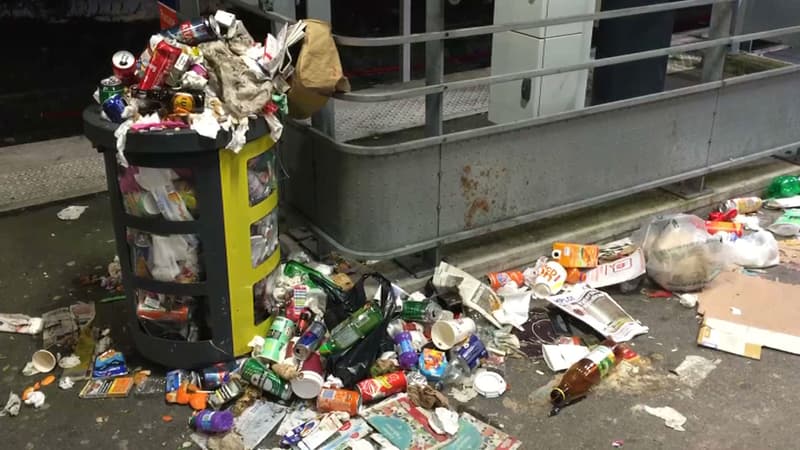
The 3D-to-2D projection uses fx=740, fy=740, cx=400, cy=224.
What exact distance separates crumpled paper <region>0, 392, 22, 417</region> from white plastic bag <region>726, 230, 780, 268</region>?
3.10 metres

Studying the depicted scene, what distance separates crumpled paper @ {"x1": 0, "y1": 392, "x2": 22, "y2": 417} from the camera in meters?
2.55

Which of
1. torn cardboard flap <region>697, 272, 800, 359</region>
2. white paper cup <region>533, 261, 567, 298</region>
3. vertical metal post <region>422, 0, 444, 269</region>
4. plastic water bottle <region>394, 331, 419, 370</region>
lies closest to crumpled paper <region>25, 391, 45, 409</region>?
plastic water bottle <region>394, 331, 419, 370</region>

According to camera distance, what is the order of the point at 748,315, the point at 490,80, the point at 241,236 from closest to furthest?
the point at 241,236 < the point at 490,80 < the point at 748,315

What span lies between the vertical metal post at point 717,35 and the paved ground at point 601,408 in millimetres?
1317

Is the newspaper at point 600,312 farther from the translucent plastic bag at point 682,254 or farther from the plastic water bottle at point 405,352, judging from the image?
the plastic water bottle at point 405,352

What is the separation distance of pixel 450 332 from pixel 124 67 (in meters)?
1.49

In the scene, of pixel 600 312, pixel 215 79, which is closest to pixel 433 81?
pixel 215 79

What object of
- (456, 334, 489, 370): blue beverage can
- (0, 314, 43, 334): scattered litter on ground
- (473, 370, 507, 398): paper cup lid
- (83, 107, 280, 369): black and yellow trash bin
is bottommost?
(473, 370, 507, 398): paper cup lid

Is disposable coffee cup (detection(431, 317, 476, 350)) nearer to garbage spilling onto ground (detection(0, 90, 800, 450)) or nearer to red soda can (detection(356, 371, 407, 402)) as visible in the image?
garbage spilling onto ground (detection(0, 90, 800, 450))

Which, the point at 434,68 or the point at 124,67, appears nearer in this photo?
the point at 124,67

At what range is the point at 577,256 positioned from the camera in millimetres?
3383

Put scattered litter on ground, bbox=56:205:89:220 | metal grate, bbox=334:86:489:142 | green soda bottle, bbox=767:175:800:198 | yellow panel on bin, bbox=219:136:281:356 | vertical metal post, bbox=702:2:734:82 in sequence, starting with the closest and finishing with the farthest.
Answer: yellow panel on bin, bbox=219:136:281:356
vertical metal post, bbox=702:2:734:82
metal grate, bbox=334:86:489:142
scattered litter on ground, bbox=56:205:89:220
green soda bottle, bbox=767:175:800:198

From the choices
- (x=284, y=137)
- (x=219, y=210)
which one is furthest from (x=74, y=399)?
(x=284, y=137)

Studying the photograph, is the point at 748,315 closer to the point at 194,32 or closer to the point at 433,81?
the point at 433,81
